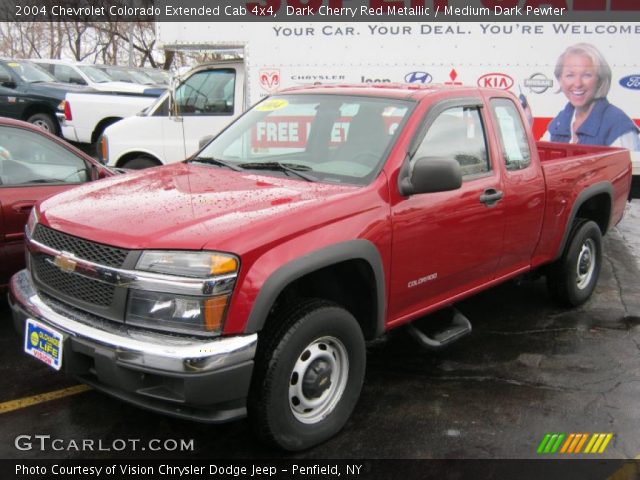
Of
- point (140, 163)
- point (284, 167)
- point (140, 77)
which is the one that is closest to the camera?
point (284, 167)

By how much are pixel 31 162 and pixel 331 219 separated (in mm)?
2845

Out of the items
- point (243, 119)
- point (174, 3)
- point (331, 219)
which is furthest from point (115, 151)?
point (331, 219)

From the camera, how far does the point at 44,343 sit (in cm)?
306

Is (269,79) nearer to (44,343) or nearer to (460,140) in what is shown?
(460,140)

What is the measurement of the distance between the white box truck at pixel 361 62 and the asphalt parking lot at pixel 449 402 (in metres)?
3.55

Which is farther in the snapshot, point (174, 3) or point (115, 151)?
point (115, 151)

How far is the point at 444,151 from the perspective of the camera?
13.3 feet

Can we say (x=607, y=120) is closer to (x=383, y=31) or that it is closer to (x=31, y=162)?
(x=383, y=31)

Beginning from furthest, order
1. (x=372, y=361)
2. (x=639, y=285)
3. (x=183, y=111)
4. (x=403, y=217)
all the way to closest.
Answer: (x=183, y=111) → (x=639, y=285) → (x=372, y=361) → (x=403, y=217)

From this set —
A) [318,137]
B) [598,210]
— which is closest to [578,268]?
[598,210]

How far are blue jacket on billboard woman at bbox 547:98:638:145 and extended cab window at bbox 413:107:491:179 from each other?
12.6 feet

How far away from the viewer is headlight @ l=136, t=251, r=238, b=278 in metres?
2.74

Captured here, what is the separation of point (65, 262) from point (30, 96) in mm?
11622

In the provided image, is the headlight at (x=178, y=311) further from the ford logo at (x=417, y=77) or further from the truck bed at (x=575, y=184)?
the ford logo at (x=417, y=77)
